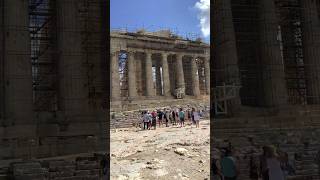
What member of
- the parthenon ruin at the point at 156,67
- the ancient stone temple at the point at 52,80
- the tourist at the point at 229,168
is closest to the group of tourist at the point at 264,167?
the tourist at the point at 229,168

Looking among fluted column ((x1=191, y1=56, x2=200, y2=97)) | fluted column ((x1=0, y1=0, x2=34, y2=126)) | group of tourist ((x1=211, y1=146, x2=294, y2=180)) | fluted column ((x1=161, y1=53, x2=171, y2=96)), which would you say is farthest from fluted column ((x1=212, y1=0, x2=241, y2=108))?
fluted column ((x1=191, y1=56, x2=200, y2=97))

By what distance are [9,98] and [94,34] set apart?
5.12 metres

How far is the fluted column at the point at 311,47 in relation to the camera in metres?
26.2

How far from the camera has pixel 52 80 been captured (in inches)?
941

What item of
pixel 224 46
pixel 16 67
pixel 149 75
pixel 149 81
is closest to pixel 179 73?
pixel 149 75

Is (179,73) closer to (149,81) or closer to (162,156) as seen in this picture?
(149,81)

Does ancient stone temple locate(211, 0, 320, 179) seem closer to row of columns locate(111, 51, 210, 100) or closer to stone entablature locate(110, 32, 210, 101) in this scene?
row of columns locate(111, 51, 210, 100)

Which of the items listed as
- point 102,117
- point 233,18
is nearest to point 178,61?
point 233,18

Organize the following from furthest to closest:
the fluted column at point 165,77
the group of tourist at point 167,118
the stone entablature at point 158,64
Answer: the fluted column at point 165,77 < the stone entablature at point 158,64 < the group of tourist at point 167,118

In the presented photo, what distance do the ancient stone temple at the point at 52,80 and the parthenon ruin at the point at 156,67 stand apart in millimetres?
28215

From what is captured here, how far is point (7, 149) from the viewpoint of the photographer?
19.8 meters

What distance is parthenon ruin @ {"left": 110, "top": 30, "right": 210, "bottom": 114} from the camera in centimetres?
5588

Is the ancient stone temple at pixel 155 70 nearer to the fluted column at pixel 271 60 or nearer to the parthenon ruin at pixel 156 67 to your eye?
the parthenon ruin at pixel 156 67

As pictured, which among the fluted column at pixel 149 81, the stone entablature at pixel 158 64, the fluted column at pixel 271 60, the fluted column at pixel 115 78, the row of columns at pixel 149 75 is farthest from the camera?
the fluted column at pixel 149 81
